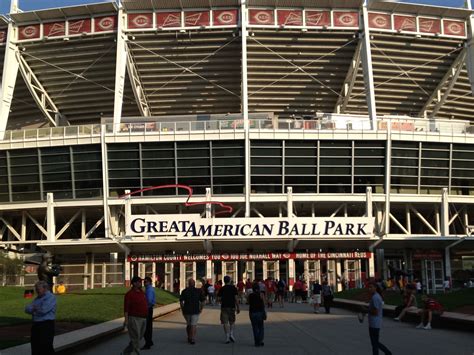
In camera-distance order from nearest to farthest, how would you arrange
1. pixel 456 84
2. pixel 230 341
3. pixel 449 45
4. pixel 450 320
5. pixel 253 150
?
1. pixel 230 341
2. pixel 450 320
3. pixel 253 150
4. pixel 449 45
5. pixel 456 84

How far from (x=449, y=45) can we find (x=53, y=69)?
33609 millimetres

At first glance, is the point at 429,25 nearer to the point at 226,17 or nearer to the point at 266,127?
the point at 266,127

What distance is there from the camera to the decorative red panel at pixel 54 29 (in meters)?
47.7

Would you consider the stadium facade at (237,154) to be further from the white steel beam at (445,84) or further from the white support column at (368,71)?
the white steel beam at (445,84)

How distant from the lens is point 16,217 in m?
51.2

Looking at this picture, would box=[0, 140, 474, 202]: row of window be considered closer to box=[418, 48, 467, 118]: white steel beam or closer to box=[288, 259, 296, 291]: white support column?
box=[288, 259, 296, 291]: white support column

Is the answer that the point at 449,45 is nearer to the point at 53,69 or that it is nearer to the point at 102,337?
the point at 53,69

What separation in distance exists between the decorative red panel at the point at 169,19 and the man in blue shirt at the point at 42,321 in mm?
40446

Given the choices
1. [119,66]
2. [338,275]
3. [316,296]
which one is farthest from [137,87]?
[316,296]

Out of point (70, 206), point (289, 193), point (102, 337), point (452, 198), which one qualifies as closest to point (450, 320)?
point (102, 337)

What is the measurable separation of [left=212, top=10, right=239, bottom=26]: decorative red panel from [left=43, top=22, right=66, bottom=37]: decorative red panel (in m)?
12.2

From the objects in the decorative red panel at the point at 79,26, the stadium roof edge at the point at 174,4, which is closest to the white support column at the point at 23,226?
the decorative red panel at the point at 79,26

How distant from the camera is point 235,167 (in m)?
45.3

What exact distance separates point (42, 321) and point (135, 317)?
244cm
